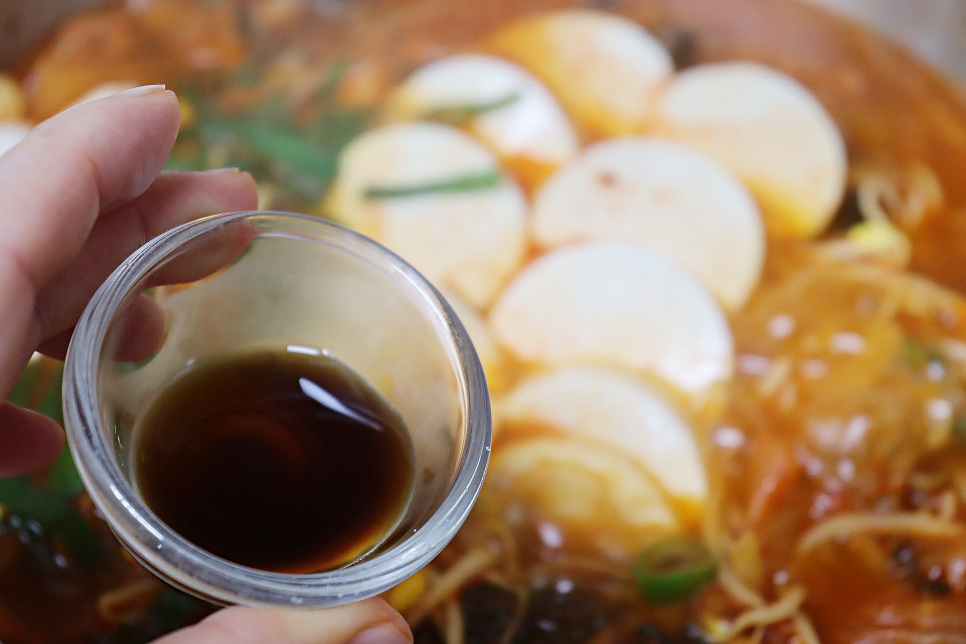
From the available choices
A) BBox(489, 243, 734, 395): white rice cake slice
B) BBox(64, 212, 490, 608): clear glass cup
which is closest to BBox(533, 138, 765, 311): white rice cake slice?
BBox(489, 243, 734, 395): white rice cake slice

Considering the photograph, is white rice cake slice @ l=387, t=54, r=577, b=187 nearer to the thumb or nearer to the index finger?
the index finger

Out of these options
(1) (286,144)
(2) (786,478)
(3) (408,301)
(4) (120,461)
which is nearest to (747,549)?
(2) (786,478)

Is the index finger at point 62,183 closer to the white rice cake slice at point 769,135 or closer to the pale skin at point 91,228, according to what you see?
the pale skin at point 91,228

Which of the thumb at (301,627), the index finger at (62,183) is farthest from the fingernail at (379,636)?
the index finger at (62,183)

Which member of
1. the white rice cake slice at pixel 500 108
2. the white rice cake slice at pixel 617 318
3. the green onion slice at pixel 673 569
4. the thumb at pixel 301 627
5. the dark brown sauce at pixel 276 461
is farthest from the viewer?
the white rice cake slice at pixel 500 108

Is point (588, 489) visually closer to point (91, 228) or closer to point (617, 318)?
point (617, 318)

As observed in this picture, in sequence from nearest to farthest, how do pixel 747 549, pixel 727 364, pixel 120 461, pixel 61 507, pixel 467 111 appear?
1. pixel 120 461
2. pixel 61 507
3. pixel 747 549
4. pixel 727 364
5. pixel 467 111

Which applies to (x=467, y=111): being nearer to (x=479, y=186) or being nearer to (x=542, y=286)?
(x=479, y=186)

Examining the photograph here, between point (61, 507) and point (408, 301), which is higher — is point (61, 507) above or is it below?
below
